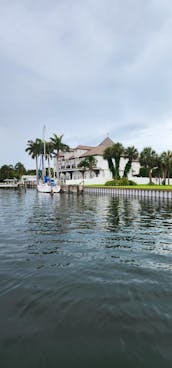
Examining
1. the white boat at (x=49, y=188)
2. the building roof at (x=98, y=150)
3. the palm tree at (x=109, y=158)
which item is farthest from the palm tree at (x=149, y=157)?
the white boat at (x=49, y=188)

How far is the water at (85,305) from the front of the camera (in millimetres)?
4012

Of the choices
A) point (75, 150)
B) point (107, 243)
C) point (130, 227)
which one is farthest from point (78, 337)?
point (75, 150)

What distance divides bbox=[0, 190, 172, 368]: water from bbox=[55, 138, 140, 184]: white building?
217ft

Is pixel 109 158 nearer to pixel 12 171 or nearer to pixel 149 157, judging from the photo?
pixel 149 157

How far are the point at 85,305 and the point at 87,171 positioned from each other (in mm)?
82544

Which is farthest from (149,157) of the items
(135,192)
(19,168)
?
(19,168)

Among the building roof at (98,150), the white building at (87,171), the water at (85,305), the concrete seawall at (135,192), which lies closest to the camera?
the water at (85,305)

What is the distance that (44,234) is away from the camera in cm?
1385

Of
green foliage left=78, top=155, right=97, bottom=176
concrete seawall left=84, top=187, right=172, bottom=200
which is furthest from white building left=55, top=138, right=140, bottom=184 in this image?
concrete seawall left=84, top=187, right=172, bottom=200

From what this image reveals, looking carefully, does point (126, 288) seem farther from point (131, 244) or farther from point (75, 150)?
point (75, 150)

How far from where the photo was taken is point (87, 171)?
288ft

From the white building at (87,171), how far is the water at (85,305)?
66.3 meters

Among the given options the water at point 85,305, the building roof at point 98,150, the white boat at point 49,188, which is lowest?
the water at point 85,305

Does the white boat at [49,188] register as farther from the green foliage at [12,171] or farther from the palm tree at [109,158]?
the green foliage at [12,171]
